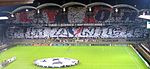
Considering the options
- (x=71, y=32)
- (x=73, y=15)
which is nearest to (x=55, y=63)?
(x=71, y=32)

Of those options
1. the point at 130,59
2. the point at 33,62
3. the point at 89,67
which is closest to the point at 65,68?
the point at 89,67

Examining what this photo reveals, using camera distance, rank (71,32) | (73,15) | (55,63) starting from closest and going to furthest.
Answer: (55,63), (73,15), (71,32)

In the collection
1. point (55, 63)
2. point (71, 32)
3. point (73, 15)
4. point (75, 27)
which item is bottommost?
point (55, 63)

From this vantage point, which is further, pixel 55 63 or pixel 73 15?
pixel 73 15

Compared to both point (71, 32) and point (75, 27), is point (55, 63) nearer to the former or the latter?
point (71, 32)

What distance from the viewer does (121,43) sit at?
34125mm

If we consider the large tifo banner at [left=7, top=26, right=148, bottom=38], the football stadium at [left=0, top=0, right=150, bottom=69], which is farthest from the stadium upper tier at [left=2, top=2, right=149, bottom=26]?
the large tifo banner at [left=7, top=26, right=148, bottom=38]

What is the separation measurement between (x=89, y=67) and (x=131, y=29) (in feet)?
54.8

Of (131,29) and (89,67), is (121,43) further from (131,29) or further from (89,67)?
(89,67)

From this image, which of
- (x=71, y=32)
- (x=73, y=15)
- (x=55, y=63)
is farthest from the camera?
(x=71, y=32)

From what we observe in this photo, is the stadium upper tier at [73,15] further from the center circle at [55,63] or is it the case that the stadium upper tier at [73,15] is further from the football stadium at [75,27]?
the center circle at [55,63]

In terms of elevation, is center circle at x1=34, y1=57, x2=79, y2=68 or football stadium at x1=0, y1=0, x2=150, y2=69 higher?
football stadium at x1=0, y1=0, x2=150, y2=69

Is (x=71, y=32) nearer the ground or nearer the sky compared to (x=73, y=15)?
nearer the ground

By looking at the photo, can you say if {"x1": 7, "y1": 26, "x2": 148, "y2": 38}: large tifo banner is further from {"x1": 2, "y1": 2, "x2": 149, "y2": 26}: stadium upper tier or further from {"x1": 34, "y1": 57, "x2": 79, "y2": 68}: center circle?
{"x1": 34, "y1": 57, "x2": 79, "y2": 68}: center circle
